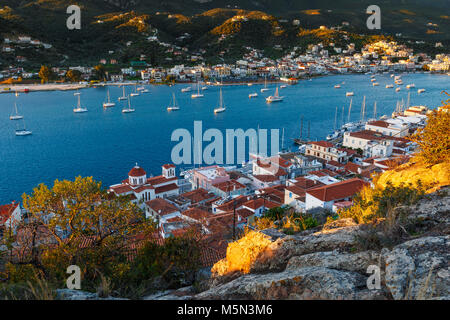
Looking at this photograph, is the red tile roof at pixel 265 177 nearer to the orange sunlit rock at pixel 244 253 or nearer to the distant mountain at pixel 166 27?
the orange sunlit rock at pixel 244 253

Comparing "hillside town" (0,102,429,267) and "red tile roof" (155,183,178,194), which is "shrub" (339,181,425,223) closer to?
"hillside town" (0,102,429,267)

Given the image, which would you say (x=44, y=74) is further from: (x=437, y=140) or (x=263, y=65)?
(x=437, y=140)

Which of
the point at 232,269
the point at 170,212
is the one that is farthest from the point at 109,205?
the point at 170,212

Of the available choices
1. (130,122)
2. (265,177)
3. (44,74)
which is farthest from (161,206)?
(44,74)

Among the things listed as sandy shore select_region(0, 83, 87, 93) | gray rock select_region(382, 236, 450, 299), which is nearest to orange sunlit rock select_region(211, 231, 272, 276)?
gray rock select_region(382, 236, 450, 299)

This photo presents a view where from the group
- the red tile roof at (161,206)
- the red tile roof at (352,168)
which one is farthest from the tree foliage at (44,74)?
the red tile roof at (352,168)
